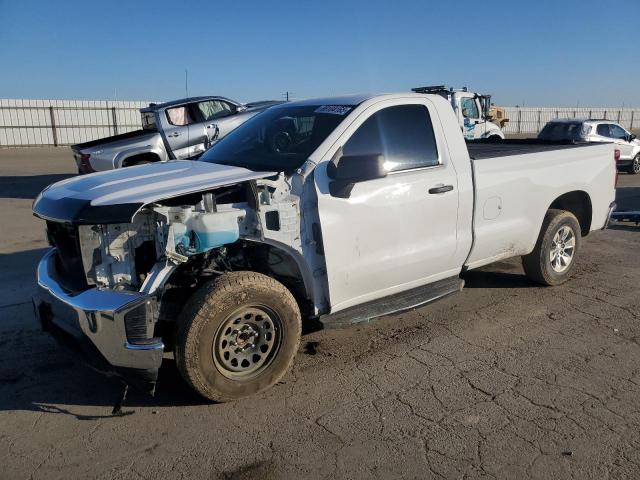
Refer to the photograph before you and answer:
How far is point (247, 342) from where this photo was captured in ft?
12.0

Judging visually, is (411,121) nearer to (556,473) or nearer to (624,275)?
(556,473)

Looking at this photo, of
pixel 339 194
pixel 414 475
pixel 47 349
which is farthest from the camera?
pixel 47 349

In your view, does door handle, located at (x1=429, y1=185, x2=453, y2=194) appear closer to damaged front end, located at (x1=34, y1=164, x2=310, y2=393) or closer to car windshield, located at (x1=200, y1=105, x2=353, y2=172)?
car windshield, located at (x1=200, y1=105, x2=353, y2=172)

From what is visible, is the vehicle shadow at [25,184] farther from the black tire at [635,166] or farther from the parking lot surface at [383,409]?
the black tire at [635,166]

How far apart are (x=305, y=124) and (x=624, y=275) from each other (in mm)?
4375

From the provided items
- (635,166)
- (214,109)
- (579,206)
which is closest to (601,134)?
(635,166)

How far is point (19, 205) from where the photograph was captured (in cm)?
1148

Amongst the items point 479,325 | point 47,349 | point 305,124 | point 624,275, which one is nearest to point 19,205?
point 47,349

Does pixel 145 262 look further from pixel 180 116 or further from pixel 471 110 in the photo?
pixel 471 110

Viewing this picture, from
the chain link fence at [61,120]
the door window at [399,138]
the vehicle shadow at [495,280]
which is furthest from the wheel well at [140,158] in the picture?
the chain link fence at [61,120]

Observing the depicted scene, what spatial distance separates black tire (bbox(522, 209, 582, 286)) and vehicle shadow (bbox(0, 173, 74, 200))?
11089 mm

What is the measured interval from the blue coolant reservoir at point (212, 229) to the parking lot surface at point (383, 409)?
3.55 feet

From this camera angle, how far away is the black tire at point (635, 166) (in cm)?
1756

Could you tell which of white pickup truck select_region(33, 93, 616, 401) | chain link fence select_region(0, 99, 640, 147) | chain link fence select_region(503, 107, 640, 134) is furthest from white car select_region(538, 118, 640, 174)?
chain link fence select_region(503, 107, 640, 134)
